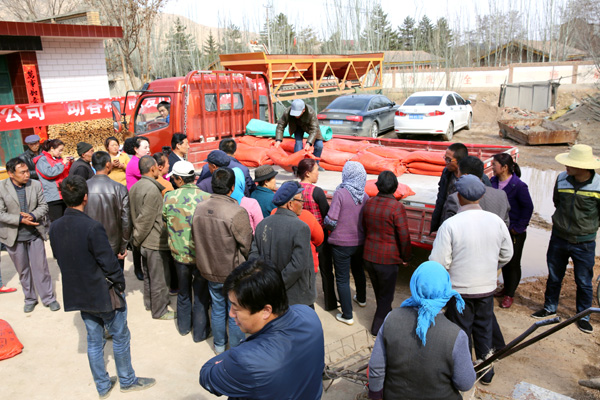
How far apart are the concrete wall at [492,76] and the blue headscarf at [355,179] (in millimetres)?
24304

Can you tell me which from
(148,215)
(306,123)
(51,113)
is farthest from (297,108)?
(51,113)

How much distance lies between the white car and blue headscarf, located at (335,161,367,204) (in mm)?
9612

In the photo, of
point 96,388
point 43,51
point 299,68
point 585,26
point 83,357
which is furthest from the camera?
point 585,26

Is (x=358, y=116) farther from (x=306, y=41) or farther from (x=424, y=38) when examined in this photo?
(x=424, y=38)

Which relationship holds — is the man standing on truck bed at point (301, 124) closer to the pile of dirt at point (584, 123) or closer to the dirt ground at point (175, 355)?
the dirt ground at point (175, 355)

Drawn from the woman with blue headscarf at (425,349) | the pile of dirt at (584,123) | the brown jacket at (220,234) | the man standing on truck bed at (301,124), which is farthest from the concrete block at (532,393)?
the pile of dirt at (584,123)

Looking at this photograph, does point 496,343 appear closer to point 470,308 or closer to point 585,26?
point 470,308

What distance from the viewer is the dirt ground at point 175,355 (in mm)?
3699

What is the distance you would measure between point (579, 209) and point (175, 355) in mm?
4159

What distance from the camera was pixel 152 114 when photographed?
8234 millimetres

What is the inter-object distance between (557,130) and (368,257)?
12714mm

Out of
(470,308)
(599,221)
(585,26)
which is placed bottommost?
(470,308)

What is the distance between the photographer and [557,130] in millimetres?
14195

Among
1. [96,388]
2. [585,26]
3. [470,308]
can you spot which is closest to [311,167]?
[470,308]
